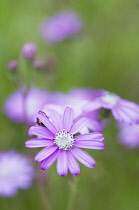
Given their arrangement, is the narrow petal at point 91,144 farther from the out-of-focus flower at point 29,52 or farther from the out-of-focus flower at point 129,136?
the out-of-focus flower at point 129,136

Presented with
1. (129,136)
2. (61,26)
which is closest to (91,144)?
(129,136)

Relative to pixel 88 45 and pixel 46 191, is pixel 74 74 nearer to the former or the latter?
pixel 88 45

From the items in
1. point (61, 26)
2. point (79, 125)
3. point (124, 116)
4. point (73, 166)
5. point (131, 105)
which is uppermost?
point (61, 26)

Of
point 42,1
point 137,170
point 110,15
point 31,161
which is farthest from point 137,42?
point 31,161

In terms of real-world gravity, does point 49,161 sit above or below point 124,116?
below

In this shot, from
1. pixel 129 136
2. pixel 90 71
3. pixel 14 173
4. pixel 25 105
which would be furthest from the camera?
pixel 90 71

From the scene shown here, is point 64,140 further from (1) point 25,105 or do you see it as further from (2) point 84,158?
(1) point 25,105

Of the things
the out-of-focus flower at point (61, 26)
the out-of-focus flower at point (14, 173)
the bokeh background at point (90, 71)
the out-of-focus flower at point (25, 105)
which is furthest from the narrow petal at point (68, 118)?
the out-of-focus flower at point (61, 26)
